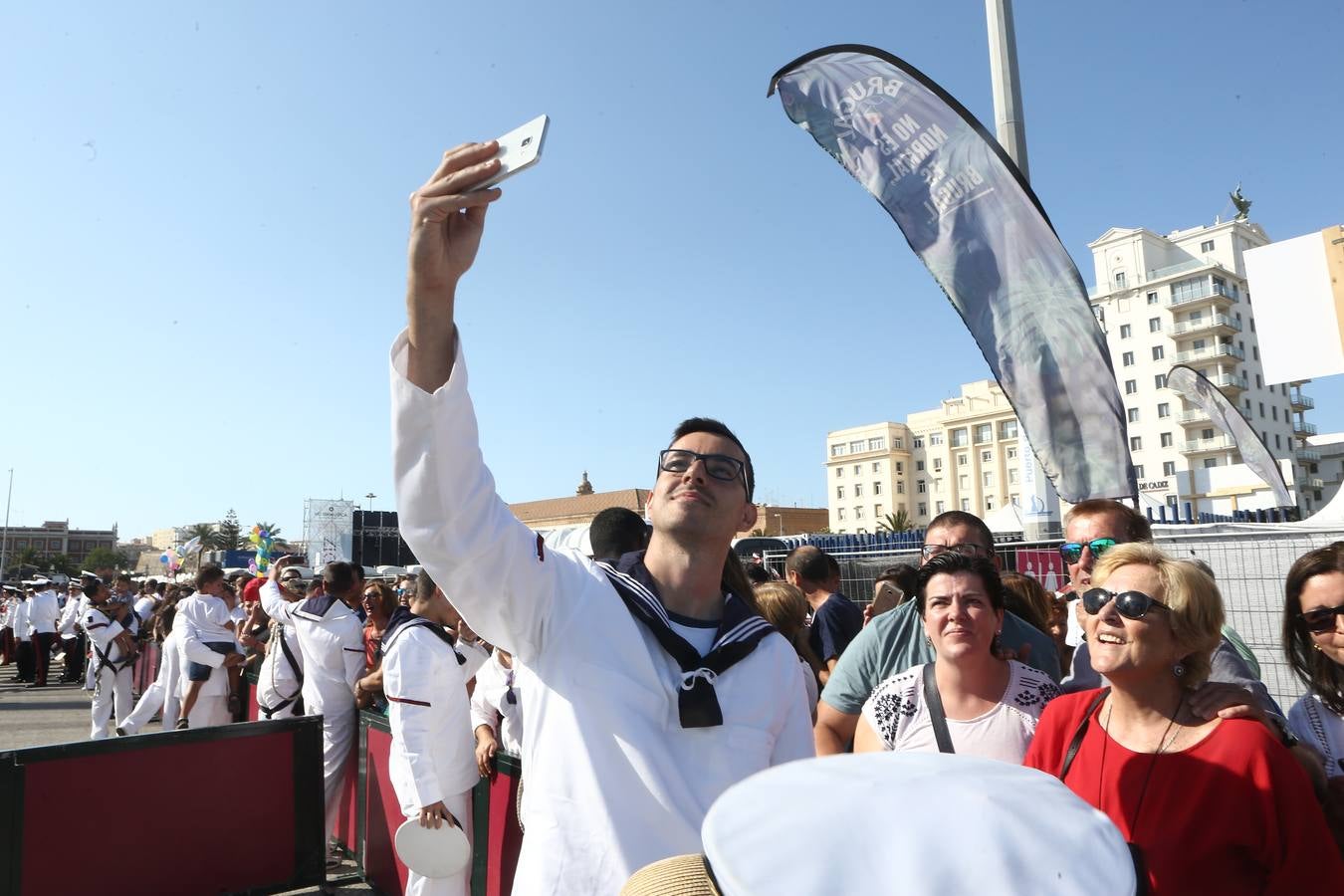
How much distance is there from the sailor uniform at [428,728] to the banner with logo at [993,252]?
3925 millimetres

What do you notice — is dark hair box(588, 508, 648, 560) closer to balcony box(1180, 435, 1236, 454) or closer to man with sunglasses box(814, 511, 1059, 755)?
man with sunglasses box(814, 511, 1059, 755)

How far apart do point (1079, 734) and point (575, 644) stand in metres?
1.47

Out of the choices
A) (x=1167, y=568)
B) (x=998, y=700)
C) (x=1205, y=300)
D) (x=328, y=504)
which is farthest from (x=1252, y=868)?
(x=1205, y=300)

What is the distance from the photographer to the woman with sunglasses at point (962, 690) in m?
2.80

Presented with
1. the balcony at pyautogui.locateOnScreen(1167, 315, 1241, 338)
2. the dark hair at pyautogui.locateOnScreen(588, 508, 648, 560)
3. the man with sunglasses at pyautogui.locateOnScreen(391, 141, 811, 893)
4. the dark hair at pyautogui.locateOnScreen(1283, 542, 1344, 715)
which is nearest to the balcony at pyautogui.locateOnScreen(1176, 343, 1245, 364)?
the balcony at pyautogui.locateOnScreen(1167, 315, 1241, 338)

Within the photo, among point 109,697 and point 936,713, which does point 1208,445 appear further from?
point 936,713

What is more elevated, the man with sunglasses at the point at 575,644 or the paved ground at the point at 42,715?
the man with sunglasses at the point at 575,644

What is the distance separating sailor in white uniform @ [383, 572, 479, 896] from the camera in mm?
4180

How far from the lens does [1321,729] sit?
8.44ft

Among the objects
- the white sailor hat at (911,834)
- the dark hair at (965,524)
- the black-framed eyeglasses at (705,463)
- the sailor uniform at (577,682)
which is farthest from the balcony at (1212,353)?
the white sailor hat at (911,834)

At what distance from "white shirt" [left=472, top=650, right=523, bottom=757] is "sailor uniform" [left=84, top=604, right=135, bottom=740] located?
9171 millimetres

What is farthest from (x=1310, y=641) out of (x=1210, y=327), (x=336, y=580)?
(x=1210, y=327)

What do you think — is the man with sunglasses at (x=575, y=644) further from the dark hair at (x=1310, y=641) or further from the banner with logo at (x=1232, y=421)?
the banner with logo at (x=1232, y=421)

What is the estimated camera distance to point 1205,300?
6606 cm
